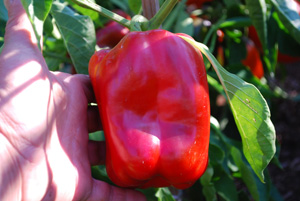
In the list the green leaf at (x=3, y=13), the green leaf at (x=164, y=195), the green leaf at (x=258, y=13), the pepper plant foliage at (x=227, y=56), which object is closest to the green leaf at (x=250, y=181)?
the pepper plant foliage at (x=227, y=56)

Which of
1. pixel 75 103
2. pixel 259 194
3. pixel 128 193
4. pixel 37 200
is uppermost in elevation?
pixel 75 103

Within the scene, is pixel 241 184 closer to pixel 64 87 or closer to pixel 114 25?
pixel 114 25

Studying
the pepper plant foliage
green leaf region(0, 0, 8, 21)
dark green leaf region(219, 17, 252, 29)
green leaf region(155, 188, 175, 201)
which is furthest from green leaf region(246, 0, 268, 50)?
green leaf region(0, 0, 8, 21)

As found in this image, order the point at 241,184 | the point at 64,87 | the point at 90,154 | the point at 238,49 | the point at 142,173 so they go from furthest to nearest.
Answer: the point at 241,184 → the point at 238,49 → the point at 90,154 → the point at 64,87 → the point at 142,173

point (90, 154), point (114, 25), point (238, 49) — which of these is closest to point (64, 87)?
point (90, 154)

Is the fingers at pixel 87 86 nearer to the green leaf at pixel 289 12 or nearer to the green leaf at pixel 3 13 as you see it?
the green leaf at pixel 3 13

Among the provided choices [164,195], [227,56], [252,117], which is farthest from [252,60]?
[252,117]

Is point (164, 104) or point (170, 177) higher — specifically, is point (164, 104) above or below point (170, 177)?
above
